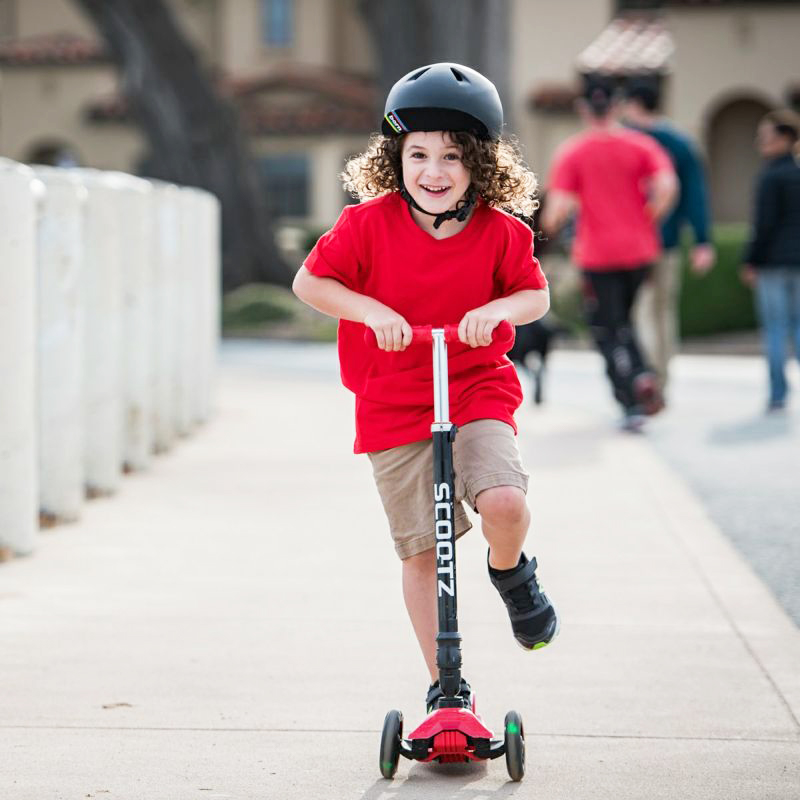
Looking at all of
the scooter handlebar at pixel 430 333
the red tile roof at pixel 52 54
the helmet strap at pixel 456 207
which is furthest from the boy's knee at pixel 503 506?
the red tile roof at pixel 52 54

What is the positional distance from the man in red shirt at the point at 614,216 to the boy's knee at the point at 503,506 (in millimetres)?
6458

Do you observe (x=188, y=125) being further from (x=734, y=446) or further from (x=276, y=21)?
(x=276, y=21)

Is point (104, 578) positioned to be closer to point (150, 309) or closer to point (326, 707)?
point (326, 707)

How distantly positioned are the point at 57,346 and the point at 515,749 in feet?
12.9

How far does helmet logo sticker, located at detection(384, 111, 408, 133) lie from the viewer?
4.43m

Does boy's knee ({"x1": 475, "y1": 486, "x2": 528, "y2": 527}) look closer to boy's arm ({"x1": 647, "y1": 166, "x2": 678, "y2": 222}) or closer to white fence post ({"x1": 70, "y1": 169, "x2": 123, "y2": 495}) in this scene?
white fence post ({"x1": 70, "y1": 169, "x2": 123, "y2": 495})

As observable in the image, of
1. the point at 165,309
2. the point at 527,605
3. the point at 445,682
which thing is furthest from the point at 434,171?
the point at 165,309

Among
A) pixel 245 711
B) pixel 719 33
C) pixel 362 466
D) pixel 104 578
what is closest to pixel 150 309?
pixel 362 466

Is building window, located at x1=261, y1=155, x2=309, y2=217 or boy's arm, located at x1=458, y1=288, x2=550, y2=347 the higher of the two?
building window, located at x1=261, y1=155, x2=309, y2=217

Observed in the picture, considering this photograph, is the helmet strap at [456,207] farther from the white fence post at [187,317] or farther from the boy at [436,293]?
the white fence post at [187,317]

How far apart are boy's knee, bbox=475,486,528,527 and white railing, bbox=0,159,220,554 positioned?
2.86 m

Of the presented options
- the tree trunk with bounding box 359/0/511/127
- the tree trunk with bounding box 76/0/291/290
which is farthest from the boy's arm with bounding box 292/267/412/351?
the tree trunk with bounding box 76/0/291/290

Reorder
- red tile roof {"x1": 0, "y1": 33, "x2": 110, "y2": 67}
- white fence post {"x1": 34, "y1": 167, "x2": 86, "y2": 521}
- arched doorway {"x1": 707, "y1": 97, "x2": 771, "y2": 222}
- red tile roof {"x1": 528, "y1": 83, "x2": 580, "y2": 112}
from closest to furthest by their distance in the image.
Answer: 1. white fence post {"x1": 34, "y1": 167, "x2": 86, "y2": 521}
2. arched doorway {"x1": 707, "y1": 97, "x2": 771, "y2": 222}
3. red tile roof {"x1": 528, "y1": 83, "x2": 580, "y2": 112}
4. red tile roof {"x1": 0, "y1": 33, "x2": 110, "y2": 67}

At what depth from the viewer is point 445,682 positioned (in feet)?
14.0
